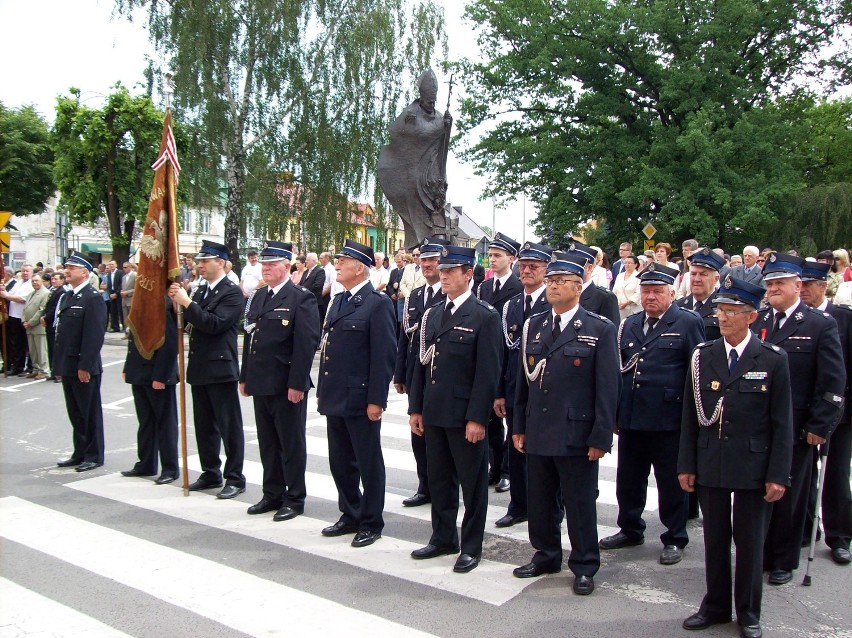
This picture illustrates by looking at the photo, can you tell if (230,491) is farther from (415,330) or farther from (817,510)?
(817,510)

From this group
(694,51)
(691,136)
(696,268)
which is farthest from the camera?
(694,51)

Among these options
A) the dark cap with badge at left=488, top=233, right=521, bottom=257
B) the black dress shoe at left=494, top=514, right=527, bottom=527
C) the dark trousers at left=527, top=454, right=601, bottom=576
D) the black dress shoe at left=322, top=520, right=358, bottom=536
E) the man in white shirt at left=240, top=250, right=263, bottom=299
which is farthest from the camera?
the man in white shirt at left=240, top=250, right=263, bottom=299

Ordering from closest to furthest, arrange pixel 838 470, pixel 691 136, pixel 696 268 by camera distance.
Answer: pixel 838 470
pixel 696 268
pixel 691 136

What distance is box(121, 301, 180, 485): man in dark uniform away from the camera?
25.6 feet

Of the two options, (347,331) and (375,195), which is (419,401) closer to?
(347,331)

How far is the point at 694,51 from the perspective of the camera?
2933 cm

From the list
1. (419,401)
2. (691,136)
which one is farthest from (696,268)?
(691,136)

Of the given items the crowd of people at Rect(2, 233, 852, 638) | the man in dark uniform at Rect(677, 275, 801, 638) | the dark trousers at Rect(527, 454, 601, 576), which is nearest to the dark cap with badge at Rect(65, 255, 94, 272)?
the crowd of people at Rect(2, 233, 852, 638)

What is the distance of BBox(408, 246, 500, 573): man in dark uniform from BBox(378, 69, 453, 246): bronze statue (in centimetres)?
775

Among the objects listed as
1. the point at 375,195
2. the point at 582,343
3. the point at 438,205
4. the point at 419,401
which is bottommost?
the point at 419,401

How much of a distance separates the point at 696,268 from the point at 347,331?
3.07 m

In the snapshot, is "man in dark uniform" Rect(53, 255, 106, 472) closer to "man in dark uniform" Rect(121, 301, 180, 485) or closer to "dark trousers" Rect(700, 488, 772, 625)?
"man in dark uniform" Rect(121, 301, 180, 485)

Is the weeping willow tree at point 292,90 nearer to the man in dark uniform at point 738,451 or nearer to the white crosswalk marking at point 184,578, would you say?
the white crosswalk marking at point 184,578

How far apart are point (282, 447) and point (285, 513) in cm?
56
